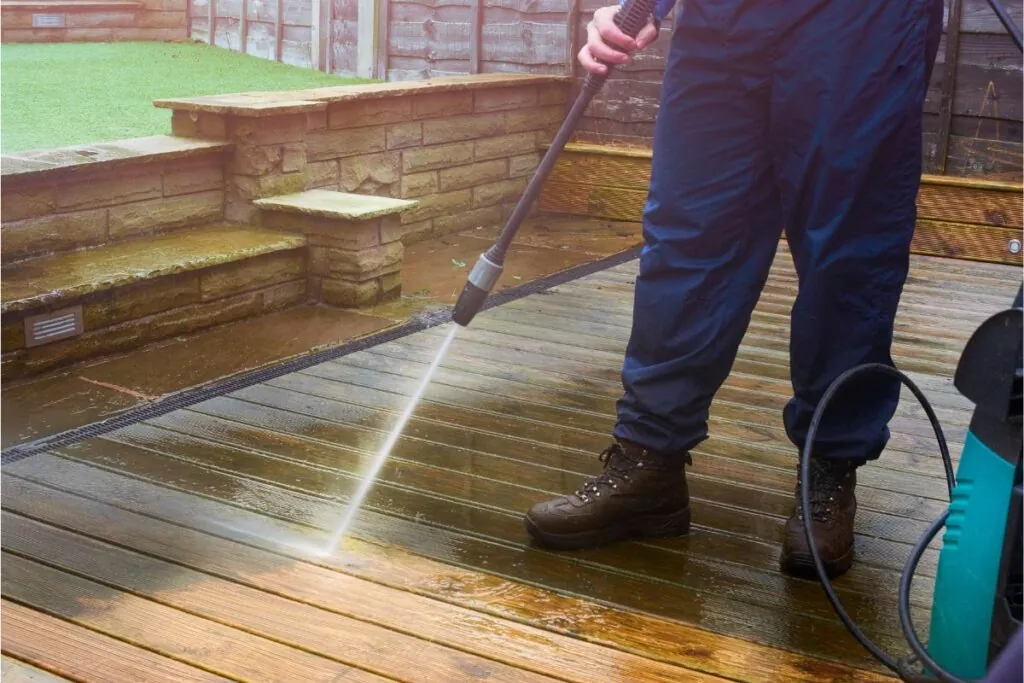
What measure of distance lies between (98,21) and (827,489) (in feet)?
23.1

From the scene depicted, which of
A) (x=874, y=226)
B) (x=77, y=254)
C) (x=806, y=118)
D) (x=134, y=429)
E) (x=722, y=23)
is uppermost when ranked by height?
(x=722, y=23)

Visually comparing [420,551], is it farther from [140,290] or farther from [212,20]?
[212,20]

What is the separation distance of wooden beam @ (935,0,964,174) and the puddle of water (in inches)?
101

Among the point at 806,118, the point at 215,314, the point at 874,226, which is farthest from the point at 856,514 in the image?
the point at 215,314

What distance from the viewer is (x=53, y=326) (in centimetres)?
274

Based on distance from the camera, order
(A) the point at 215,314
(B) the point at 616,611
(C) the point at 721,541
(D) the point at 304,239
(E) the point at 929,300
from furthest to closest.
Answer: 1. (E) the point at 929,300
2. (D) the point at 304,239
3. (A) the point at 215,314
4. (C) the point at 721,541
5. (B) the point at 616,611

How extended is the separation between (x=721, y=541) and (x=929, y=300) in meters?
2.14

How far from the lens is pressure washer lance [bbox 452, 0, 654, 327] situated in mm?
1782

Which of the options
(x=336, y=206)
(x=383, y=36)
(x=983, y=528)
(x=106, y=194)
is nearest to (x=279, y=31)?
(x=383, y=36)

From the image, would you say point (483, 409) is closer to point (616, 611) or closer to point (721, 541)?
point (721, 541)

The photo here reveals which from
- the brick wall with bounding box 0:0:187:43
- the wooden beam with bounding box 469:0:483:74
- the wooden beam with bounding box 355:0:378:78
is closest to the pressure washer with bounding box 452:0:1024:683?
the wooden beam with bounding box 469:0:483:74

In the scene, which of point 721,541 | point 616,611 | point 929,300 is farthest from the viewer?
point 929,300

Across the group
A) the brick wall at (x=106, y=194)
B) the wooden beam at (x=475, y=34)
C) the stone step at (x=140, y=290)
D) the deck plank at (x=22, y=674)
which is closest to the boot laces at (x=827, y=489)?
the deck plank at (x=22, y=674)

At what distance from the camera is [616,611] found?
5.51 feet
